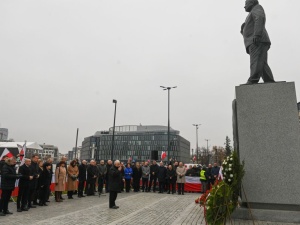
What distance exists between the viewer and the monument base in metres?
7.23

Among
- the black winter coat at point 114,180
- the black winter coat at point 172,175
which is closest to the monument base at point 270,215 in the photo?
the black winter coat at point 114,180

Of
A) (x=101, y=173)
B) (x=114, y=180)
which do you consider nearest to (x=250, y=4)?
(x=114, y=180)

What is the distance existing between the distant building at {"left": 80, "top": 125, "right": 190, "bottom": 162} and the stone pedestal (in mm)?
110094

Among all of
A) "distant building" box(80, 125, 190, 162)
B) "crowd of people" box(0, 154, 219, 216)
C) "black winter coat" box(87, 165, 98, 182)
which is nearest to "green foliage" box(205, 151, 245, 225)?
"crowd of people" box(0, 154, 219, 216)

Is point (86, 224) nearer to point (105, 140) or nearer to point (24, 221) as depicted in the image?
point (24, 221)

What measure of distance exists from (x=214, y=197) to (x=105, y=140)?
5014 inches

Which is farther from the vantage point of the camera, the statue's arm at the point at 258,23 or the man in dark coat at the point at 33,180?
the man in dark coat at the point at 33,180

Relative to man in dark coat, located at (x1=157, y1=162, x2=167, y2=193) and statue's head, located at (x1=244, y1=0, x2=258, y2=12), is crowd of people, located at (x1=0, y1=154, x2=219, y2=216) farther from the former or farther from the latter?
statue's head, located at (x1=244, y1=0, x2=258, y2=12)

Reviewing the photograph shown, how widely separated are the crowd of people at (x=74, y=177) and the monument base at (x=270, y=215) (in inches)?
193

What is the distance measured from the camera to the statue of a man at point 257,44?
8719 mm

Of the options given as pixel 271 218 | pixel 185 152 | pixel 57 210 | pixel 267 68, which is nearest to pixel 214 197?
pixel 271 218

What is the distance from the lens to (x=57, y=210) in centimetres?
1038

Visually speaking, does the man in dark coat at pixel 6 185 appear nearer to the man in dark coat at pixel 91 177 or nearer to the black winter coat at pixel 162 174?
the man in dark coat at pixel 91 177

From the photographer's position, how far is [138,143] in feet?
413
